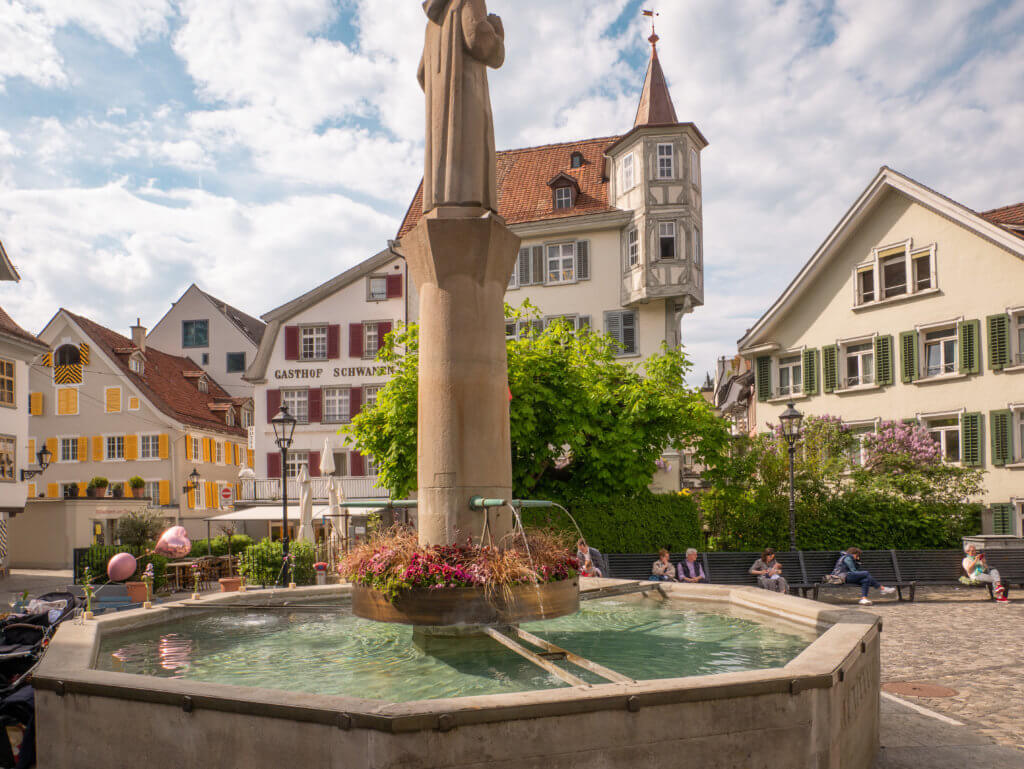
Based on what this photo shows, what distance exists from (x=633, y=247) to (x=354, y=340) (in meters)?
13.1

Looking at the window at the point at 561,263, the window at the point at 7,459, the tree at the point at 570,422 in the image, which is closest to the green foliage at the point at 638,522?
the tree at the point at 570,422

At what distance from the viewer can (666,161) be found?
1443 inches

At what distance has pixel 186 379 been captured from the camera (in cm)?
5575

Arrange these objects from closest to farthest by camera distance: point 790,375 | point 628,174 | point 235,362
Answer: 1. point 790,375
2. point 628,174
3. point 235,362

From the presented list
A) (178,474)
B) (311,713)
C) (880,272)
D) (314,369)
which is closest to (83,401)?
(178,474)

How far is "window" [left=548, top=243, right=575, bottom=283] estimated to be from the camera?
3866cm

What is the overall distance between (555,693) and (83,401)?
160 ft

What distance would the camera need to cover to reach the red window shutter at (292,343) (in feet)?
141

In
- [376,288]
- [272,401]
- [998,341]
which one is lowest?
[272,401]

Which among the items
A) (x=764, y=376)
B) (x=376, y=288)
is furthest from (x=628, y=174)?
(x=376, y=288)

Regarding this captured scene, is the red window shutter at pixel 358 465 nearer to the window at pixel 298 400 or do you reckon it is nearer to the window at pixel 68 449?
the window at pixel 298 400

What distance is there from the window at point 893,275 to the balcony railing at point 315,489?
20976 millimetres

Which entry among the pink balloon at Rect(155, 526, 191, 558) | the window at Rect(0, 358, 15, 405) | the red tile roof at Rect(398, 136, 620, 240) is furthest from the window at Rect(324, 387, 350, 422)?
the pink balloon at Rect(155, 526, 191, 558)

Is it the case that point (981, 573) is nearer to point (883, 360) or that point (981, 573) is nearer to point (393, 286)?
point (883, 360)
